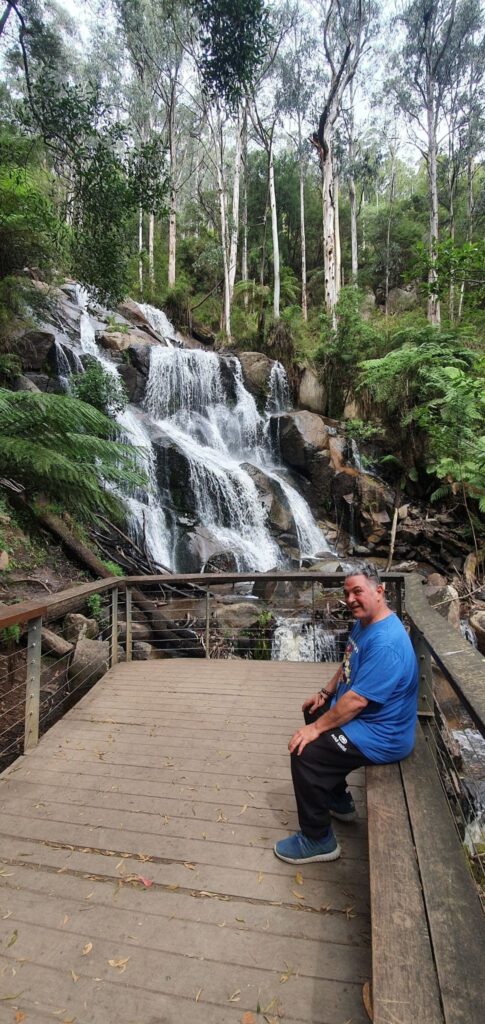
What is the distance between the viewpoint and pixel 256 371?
16453 millimetres

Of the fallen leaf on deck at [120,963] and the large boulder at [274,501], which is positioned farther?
the large boulder at [274,501]

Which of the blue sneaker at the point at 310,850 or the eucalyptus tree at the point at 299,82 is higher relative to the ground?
the eucalyptus tree at the point at 299,82

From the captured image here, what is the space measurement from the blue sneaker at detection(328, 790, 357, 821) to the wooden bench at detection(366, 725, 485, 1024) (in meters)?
0.40

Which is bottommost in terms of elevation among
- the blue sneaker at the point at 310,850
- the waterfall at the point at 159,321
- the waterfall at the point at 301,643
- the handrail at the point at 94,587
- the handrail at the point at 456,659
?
the waterfall at the point at 301,643

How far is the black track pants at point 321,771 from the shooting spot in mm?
2145

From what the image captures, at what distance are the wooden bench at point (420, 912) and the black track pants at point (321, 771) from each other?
0.15m

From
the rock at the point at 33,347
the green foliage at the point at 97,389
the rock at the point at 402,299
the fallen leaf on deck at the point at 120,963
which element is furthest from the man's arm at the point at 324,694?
the rock at the point at 402,299

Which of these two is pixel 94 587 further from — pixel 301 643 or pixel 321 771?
pixel 301 643

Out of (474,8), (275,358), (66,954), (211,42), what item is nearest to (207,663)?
(66,954)

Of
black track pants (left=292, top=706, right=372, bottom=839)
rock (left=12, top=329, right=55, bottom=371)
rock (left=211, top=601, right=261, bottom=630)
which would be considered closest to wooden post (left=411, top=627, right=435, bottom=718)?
black track pants (left=292, top=706, right=372, bottom=839)

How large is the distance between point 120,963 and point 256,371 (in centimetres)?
1602

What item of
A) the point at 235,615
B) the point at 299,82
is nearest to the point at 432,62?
the point at 299,82

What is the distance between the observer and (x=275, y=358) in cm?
1767

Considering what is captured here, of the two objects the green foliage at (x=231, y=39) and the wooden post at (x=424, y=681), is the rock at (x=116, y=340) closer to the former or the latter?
the green foliage at (x=231, y=39)
